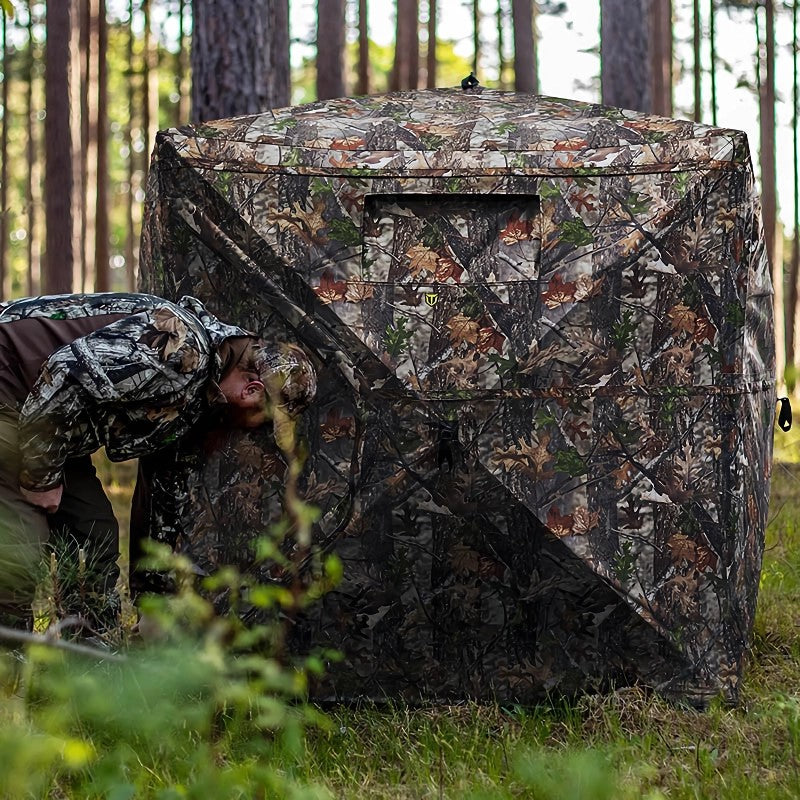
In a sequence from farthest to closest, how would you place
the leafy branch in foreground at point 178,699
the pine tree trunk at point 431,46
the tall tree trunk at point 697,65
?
1. the tall tree trunk at point 697,65
2. the pine tree trunk at point 431,46
3. the leafy branch in foreground at point 178,699

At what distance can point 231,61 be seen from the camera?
6.53 meters

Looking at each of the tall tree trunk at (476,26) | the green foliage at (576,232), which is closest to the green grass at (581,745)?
the green foliage at (576,232)

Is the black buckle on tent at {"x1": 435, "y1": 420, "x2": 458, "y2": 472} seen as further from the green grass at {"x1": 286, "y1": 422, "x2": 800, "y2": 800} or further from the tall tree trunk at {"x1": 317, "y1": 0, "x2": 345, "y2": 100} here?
the tall tree trunk at {"x1": 317, "y1": 0, "x2": 345, "y2": 100}

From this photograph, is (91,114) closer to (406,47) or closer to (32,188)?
(406,47)

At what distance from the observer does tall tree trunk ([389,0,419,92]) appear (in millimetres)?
16578

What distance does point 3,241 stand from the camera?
22.7 m

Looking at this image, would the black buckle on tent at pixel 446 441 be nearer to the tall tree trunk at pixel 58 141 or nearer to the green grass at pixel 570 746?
the green grass at pixel 570 746

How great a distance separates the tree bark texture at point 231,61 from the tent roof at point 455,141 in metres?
2.70

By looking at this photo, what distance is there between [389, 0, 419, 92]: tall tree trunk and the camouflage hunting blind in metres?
13.3

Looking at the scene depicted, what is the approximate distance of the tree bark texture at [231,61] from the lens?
650cm

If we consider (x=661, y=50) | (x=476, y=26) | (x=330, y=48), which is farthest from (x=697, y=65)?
(x=330, y=48)

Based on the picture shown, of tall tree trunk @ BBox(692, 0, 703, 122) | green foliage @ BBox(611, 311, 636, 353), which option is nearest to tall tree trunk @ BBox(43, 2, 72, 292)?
green foliage @ BBox(611, 311, 636, 353)

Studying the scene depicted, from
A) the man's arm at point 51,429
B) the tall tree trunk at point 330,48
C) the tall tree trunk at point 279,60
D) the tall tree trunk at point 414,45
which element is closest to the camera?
the man's arm at point 51,429

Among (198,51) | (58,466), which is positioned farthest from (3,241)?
(58,466)
